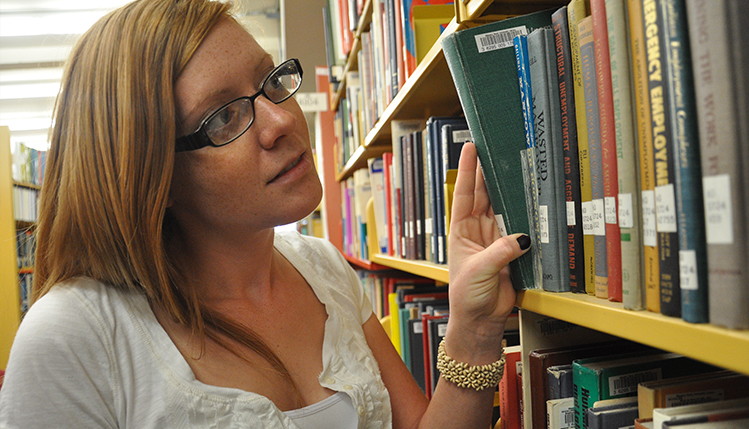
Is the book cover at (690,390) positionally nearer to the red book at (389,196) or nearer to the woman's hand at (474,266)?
the woman's hand at (474,266)

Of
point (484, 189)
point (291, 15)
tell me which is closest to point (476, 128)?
point (484, 189)

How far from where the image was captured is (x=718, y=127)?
14.1 inches

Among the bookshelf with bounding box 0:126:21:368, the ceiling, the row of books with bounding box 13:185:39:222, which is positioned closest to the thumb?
the ceiling

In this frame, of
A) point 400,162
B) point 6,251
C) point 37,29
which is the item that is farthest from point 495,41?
point 37,29

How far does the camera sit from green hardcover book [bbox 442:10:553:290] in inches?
25.3

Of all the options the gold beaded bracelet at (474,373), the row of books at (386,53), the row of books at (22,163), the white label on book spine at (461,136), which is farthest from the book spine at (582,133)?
the row of books at (22,163)

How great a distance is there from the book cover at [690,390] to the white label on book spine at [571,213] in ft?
0.63

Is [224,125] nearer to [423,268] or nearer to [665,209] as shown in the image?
[423,268]

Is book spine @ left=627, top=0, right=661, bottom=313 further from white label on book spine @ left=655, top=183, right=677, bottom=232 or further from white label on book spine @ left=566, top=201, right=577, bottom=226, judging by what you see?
white label on book spine @ left=566, top=201, right=577, bottom=226

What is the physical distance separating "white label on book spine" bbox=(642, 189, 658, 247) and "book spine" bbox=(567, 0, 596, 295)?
0.10 meters

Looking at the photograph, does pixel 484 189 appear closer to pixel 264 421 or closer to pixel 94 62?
pixel 264 421

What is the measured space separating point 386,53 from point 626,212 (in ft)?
3.72

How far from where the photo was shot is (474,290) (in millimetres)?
705

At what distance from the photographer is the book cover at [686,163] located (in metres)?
0.38
